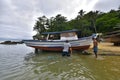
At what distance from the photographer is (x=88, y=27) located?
5644 cm

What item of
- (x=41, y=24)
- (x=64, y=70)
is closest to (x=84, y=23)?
(x=41, y=24)

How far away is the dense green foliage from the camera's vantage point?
4934 centimetres

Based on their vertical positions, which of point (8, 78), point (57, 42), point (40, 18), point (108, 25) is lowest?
point (8, 78)

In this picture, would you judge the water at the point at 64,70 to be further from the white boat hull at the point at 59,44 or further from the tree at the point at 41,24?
the tree at the point at 41,24

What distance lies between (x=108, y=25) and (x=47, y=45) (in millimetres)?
31770

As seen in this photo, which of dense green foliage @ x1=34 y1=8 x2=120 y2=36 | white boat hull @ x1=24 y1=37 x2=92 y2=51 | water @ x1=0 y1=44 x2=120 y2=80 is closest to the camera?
water @ x1=0 y1=44 x2=120 y2=80

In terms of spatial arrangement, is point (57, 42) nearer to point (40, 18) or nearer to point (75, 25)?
point (75, 25)

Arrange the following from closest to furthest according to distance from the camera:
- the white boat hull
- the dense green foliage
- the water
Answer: the water → the white boat hull → the dense green foliage

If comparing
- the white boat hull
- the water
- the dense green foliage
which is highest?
the dense green foliage

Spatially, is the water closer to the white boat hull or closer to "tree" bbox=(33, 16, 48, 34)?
the white boat hull

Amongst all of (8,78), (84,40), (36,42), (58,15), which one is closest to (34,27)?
(58,15)

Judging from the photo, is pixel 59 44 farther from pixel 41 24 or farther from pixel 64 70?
pixel 41 24

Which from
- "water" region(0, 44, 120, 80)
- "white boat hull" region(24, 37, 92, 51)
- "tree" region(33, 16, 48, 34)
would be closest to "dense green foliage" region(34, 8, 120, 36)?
"tree" region(33, 16, 48, 34)

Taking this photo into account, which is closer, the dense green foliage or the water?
the water
